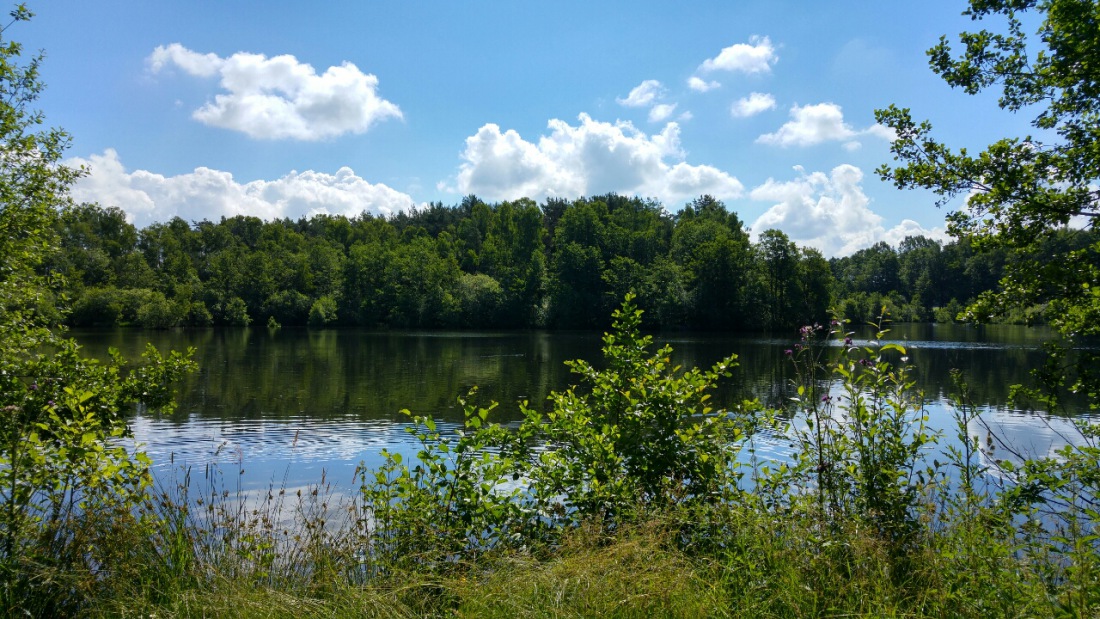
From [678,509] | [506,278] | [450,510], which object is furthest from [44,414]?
[506,278]

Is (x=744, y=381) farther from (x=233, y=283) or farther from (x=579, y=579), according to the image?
(x=233, y=283)

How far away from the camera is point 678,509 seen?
472 centimetres

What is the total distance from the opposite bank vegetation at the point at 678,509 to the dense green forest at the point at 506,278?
3030 inches

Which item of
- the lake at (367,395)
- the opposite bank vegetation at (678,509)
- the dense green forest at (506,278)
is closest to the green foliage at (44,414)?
the opposite bank vegetation at (678,509)

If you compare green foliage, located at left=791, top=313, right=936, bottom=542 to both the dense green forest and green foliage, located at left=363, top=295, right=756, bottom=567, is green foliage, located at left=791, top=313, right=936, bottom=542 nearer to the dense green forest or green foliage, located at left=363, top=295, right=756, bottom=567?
green foliage, located at left=363, top=295, right=756, bottom=567

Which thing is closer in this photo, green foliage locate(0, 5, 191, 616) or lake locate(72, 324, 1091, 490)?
green foliage locate(0, 5, 191, 616)

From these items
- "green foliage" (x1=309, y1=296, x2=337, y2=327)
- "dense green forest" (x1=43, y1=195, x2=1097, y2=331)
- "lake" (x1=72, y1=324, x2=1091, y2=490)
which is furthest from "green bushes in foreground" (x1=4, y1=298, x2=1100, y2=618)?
"green foliage" (x1=309, y1=296, x2=337, y2=327)

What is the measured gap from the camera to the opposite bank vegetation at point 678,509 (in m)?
3.53

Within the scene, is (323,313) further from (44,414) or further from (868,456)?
(868,456)

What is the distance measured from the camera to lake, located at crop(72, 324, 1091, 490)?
15.5 m

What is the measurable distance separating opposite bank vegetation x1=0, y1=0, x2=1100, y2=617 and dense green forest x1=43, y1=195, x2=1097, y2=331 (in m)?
77.0

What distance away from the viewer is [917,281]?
444 feet

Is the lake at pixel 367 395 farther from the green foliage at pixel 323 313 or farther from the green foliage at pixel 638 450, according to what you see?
the green foliage at pixel 323 313

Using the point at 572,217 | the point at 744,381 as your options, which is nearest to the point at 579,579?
the point at 744,381
